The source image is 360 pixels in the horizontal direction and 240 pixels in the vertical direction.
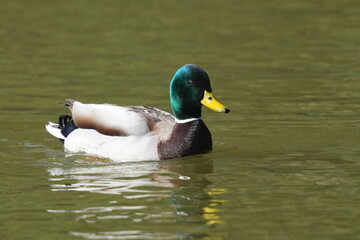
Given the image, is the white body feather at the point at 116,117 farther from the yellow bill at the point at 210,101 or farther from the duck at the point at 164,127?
the yellow bill at the point at 210,101

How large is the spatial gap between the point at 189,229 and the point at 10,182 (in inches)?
109

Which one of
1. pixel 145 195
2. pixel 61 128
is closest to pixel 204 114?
pixel 61 128

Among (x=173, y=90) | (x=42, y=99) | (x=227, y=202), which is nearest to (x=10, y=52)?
(x=42, y=99)

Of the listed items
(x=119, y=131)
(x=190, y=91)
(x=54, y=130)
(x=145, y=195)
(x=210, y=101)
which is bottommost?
(x=145, y=195)

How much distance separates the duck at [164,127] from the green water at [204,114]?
17 cm

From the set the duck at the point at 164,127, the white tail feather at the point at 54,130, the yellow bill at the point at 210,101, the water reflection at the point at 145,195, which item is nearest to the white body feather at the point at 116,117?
the duck at the point at 164,127

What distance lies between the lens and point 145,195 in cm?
1036

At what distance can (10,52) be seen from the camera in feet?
64.2

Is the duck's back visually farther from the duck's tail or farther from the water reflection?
the duck's tail

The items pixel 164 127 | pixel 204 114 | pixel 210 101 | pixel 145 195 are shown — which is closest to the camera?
pixel 145 195

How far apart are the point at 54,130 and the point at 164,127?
1.81 meters

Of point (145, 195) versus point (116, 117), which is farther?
point (116, 117)

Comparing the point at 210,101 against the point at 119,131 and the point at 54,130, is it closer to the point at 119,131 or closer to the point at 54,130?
the point at 119,131

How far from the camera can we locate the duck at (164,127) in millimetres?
11914
